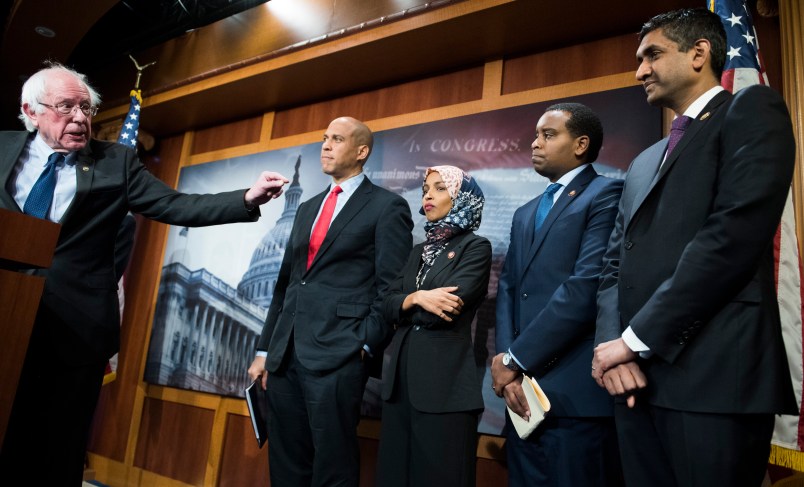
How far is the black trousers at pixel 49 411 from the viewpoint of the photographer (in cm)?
160

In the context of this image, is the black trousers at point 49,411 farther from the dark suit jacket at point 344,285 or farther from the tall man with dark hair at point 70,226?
the dark suit jacket at point 344,285

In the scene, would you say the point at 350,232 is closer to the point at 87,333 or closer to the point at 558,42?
the point at 87,333

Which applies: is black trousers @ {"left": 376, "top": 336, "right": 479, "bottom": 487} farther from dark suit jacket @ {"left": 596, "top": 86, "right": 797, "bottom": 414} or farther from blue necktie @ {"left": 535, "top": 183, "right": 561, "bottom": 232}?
dark suit jacket @ {"left": 596, "top": 86, "right": 797, "bottom": 414}

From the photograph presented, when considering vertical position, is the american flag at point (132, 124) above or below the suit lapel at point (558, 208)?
above

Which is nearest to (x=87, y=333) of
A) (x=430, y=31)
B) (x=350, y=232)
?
(x=350, y=232)

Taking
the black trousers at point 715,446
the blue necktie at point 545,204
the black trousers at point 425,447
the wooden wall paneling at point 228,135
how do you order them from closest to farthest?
the black trousers at point 715,446
the black trousers at point 425,447
the blue necktie at point 545,204
the wooden wall paneling at point 228,135

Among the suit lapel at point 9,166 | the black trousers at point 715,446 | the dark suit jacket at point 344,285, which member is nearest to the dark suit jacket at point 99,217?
the suit lapel at point 9,166

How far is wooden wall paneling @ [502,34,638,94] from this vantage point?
2801 millimetres

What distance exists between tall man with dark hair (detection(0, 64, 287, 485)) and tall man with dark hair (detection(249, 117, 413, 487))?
552 millimetres

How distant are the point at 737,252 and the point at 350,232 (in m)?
1.51

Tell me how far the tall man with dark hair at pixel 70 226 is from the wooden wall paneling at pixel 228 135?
88.9 inches

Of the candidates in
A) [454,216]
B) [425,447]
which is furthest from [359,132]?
[425,447]

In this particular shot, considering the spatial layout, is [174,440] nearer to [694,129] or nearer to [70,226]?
[70,226]

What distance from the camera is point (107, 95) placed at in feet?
15.3
